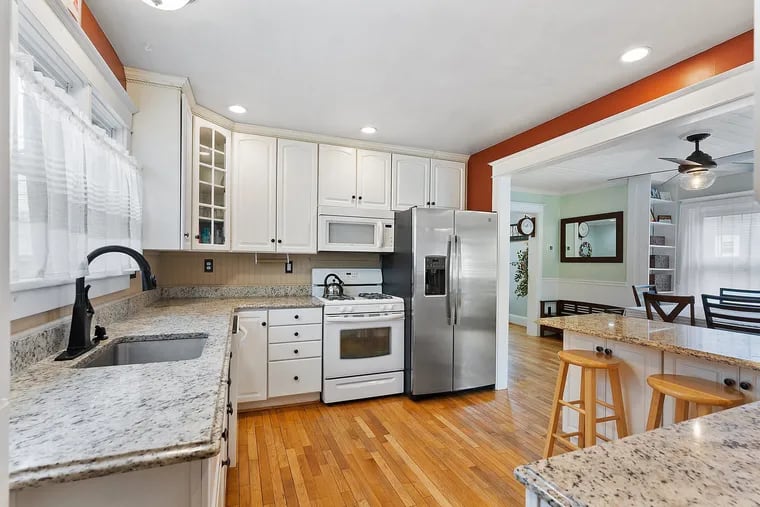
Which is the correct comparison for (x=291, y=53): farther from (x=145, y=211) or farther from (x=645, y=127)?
(x=645, y=127)

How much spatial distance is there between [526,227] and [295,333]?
4290 mm

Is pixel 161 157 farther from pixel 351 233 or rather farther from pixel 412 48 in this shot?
pixel 412 48

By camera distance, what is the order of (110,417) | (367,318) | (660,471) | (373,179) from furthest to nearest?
(373,179) → (367,318) → (110,417) → (660,471)

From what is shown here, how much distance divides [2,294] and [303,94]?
7.77ft

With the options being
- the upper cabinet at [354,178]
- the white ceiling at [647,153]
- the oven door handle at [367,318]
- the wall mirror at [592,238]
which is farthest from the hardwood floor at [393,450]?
the wall mirror at [592,238]

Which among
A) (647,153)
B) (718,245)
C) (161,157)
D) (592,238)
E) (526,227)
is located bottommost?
(718,245)

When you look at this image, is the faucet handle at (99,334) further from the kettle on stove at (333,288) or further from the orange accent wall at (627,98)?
the orange accent wall at (627,98)

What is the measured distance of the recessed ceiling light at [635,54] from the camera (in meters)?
1.90

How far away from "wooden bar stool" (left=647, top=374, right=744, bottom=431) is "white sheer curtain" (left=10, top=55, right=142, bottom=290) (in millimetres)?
2420

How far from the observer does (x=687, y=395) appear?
4.97 feet

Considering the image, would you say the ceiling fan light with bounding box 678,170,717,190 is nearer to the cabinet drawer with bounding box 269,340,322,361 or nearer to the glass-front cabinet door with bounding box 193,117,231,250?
the cabinet drawer with bounding box 269,340,322,361

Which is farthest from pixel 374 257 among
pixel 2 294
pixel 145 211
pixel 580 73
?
pixel 2 294

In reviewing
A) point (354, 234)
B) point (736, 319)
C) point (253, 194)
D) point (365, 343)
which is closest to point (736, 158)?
point (736, 319)

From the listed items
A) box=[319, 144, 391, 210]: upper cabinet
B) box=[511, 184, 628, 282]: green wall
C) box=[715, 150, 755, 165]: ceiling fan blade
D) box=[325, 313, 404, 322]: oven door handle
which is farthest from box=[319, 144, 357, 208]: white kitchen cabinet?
box=[715, 150, 755, 165]: ceiling fan blade
